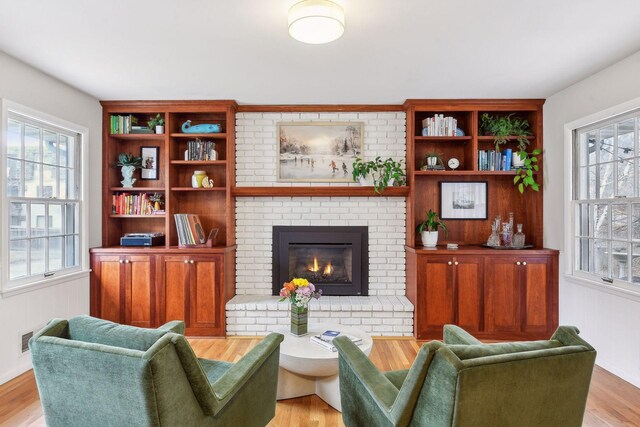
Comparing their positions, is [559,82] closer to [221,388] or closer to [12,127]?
[221,388]

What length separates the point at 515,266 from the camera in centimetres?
362

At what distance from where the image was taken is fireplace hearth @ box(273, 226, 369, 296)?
4.07 m

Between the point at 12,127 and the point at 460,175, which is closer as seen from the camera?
the point at 12,127

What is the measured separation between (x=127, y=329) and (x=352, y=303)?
100 inches

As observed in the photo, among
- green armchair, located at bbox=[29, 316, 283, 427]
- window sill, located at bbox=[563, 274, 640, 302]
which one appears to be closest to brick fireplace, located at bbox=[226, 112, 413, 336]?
window sill, located at bbox=[563, 274, 640, 302]

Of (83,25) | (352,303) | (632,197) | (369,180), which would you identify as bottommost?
(352,303)

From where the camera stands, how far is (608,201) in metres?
3.06

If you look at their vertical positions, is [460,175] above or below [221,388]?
above

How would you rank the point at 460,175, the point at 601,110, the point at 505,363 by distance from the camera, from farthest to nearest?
1. the point at 460,175
2. the point at 601,110
3. the point at 505,363

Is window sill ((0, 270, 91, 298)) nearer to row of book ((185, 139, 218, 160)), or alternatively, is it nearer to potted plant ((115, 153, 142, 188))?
potted plant ((115, 153, 142, 188))

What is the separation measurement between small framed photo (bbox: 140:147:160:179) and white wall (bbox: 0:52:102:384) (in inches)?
17.1

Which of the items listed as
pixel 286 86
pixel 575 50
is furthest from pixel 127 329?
pixel 575 50

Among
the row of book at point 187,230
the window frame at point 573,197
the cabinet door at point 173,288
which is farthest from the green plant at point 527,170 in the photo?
the cabinet door at point 173,288

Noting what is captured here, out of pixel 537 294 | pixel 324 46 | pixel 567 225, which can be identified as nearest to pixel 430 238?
pixel 537 294
